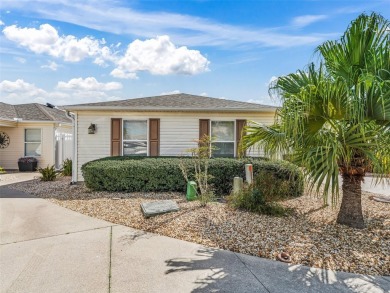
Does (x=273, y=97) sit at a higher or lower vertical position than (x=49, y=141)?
higher

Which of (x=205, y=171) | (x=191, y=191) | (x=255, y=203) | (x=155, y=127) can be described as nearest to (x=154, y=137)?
(x=155, y=127)

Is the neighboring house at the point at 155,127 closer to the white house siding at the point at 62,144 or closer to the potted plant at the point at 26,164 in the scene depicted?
the potted plant at the point at 26,164

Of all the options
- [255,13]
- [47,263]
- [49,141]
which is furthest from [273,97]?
[49,141]

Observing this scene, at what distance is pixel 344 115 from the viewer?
4367 millimetres

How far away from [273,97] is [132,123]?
6.62 metres

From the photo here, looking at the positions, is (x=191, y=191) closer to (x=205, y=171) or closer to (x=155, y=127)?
(x=205, y=171)

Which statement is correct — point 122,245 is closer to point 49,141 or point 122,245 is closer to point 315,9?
point 315,9

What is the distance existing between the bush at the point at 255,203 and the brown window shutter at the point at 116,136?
5814 mm

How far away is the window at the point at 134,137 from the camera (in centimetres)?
1034

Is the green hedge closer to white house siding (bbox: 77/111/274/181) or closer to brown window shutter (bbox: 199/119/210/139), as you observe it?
white house siding (bbox: 77/111/274/181)

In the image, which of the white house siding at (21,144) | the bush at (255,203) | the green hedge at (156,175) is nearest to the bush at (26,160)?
the white house siding at (21,144)

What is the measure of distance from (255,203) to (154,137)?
18.4 ft

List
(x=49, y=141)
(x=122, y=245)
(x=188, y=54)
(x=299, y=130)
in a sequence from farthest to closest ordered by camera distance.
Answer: (x=49, y=141) < (x=188, y=54) < (x=299, y=130) < (x=122, y=245)

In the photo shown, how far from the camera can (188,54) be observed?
13188 millimetres
